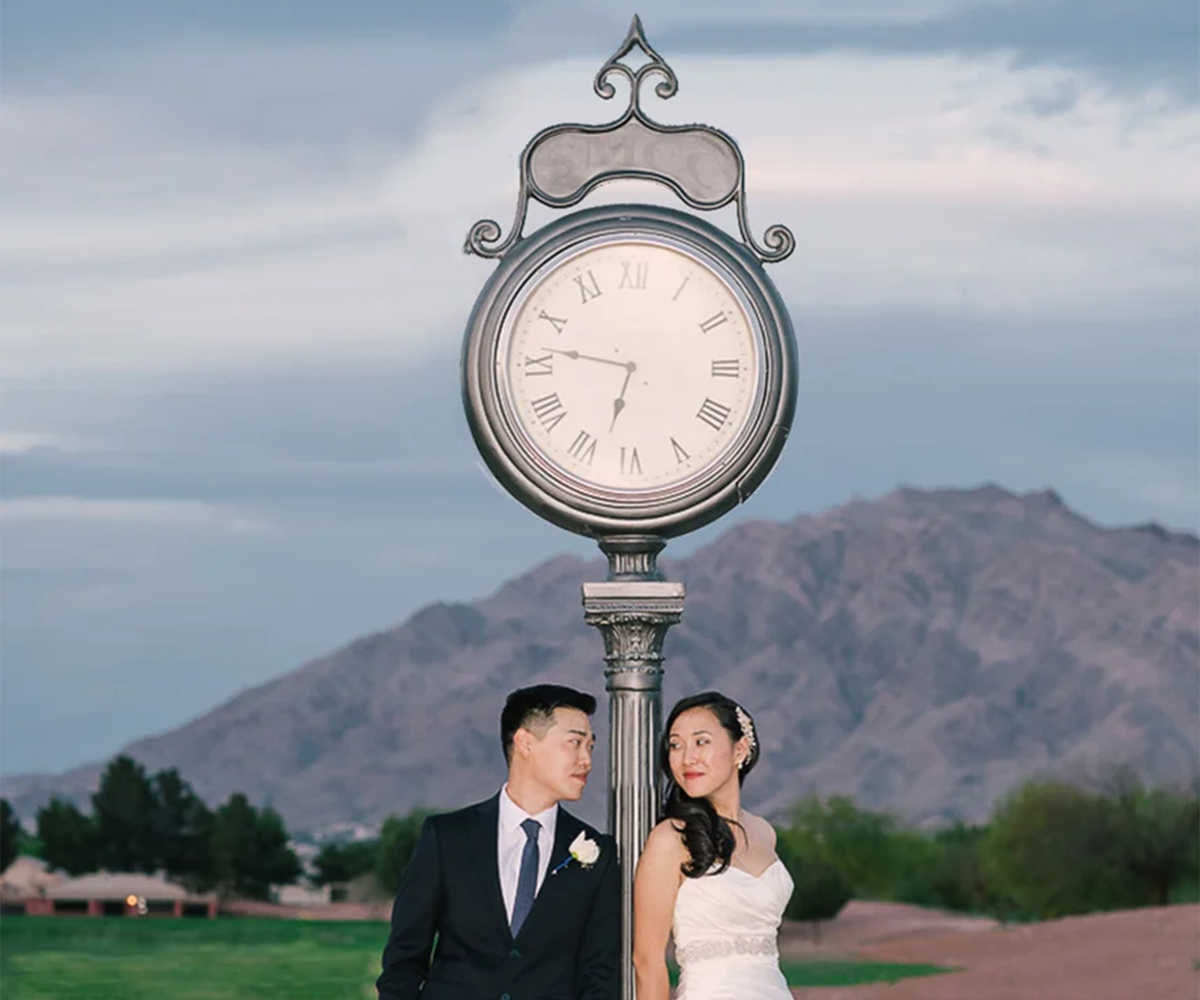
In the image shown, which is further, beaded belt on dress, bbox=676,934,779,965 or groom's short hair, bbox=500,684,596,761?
beaded belt on dress, bbox=676,934,779,965

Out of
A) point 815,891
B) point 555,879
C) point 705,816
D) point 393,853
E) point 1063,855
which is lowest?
point 555,879

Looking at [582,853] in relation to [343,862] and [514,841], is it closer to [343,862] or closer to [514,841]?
[514,841]

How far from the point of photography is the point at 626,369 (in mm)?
4742

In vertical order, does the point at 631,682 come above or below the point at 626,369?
below

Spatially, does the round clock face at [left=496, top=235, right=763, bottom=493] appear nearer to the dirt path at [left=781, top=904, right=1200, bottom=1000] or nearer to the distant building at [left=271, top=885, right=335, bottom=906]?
the dirt path at [left=781, top=904, right=1200, bottom=1000]

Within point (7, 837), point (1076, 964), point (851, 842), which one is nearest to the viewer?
point (1076, 964)

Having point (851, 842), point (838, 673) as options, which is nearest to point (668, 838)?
point (851, 842)

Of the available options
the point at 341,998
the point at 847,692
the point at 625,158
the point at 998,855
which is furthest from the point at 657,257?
the point at 847,692

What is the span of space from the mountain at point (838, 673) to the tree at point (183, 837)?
1167cm

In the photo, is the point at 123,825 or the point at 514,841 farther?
→ the point at 123,825

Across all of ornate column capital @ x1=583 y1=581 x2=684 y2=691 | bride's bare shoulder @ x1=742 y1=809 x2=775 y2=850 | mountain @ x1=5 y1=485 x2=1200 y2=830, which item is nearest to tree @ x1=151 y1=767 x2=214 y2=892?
mountain @ x1=5 y1=485 x2=1200 y2=830

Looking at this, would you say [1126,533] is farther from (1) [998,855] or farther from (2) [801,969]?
(2) [801,969]

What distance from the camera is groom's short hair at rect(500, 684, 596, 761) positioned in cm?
446

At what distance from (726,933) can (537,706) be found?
2.02 feet
